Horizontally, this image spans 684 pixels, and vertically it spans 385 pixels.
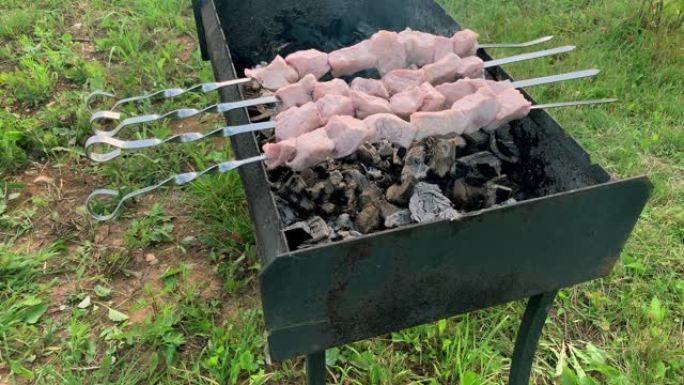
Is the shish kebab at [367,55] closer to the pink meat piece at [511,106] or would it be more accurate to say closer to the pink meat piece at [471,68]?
the pink meat piece at [471,68]

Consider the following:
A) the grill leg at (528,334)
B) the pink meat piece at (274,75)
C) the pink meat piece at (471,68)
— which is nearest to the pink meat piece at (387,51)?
the pink meat piece at (471,68)

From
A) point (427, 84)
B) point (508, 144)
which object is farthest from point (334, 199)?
point (508, 144)

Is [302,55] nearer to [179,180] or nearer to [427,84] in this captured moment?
[427,84]

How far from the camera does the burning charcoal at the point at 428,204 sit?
1793 mm

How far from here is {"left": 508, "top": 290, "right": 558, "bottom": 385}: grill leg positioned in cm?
185

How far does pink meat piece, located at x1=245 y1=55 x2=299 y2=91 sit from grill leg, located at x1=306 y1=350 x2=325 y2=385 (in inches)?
39.4

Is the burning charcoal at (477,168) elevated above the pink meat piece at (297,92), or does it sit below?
below

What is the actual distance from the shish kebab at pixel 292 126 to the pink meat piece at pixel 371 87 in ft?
0.56

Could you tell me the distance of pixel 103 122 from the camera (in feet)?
12.2

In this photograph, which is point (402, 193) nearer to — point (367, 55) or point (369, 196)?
point (369, 196)

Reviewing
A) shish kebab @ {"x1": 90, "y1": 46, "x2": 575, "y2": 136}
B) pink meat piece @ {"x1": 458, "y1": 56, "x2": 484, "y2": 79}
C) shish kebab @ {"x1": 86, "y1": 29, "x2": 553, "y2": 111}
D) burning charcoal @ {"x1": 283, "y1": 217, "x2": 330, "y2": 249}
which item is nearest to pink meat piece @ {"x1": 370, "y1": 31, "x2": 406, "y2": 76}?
shish kebab @ {"x1": 86, "y1": 29, "x2": 553, "y2": 111}

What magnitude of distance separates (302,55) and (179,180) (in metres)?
0.83

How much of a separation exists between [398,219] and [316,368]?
19.5 inches

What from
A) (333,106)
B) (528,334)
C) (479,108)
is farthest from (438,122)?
(528,334)
